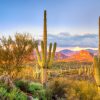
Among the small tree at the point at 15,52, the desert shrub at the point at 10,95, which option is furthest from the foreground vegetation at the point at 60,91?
the small tree at the point at 15,52

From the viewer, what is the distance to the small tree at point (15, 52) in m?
37.8

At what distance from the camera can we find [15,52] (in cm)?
3803

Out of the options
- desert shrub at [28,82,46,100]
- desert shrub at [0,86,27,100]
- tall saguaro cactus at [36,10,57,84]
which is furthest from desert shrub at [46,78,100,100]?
desert shrub at [0,86,27,100]

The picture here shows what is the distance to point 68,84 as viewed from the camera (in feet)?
86.4

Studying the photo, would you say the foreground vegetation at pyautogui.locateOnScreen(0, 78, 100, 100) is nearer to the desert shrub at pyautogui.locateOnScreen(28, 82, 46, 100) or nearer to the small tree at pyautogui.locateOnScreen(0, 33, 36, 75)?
the desert shrub at pyautogui.locateOnScreen(28, 82, 46, 100)

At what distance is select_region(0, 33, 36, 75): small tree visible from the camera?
3778 cm

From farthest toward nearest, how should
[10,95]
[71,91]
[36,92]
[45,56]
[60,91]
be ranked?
[45,56]
[60,91]
[71,91]
[36,92]
[10,95]

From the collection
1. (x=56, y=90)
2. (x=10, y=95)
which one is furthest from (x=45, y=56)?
(x=10, y=95)

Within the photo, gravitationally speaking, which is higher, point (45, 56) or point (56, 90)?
point (45, 56)

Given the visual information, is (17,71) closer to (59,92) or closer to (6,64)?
(6,64)

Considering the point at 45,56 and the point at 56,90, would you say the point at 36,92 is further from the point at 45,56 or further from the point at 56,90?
the point at 45,56

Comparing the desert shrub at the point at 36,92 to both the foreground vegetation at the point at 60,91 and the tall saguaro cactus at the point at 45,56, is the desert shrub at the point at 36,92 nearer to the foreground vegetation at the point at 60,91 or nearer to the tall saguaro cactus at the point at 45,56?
the foreground vegetation at the point at 60,91

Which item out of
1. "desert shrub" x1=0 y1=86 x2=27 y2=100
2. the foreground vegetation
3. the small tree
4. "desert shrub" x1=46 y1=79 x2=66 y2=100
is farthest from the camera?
the small tree

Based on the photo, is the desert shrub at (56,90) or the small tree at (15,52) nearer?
the desert shrub at (56,90)
